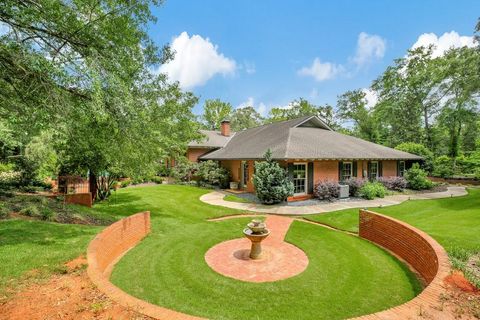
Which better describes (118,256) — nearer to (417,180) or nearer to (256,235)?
(256,235)

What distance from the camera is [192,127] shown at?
12.4 m

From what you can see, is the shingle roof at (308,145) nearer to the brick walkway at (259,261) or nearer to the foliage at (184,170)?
the foliage at (184,170)

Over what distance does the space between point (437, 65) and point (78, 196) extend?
40297 mm

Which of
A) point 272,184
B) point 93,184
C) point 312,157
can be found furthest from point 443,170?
point 93,184

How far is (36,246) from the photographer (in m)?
6.57

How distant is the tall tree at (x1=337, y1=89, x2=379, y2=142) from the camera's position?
38594 millimetres

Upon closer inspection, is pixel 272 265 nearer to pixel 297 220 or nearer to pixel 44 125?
pixel 297 220

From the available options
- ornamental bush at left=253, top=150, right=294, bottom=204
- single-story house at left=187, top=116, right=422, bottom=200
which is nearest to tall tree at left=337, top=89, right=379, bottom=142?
single-story house at left=187, top=116, right=422, bottom=200

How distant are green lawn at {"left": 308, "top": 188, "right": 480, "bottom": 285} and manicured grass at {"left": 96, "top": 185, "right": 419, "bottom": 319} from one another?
4.53 feet

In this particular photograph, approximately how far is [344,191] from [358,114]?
31.1 m

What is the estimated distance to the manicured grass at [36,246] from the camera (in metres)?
5.21

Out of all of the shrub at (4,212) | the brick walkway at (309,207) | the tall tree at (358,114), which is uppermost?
the tall tree at (358,114)

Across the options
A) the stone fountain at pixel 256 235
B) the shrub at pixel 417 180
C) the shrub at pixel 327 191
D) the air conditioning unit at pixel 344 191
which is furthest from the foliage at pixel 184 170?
the shrub at pixel 417 180

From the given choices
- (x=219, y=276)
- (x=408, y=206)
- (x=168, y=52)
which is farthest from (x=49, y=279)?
(x=408, y=206)
